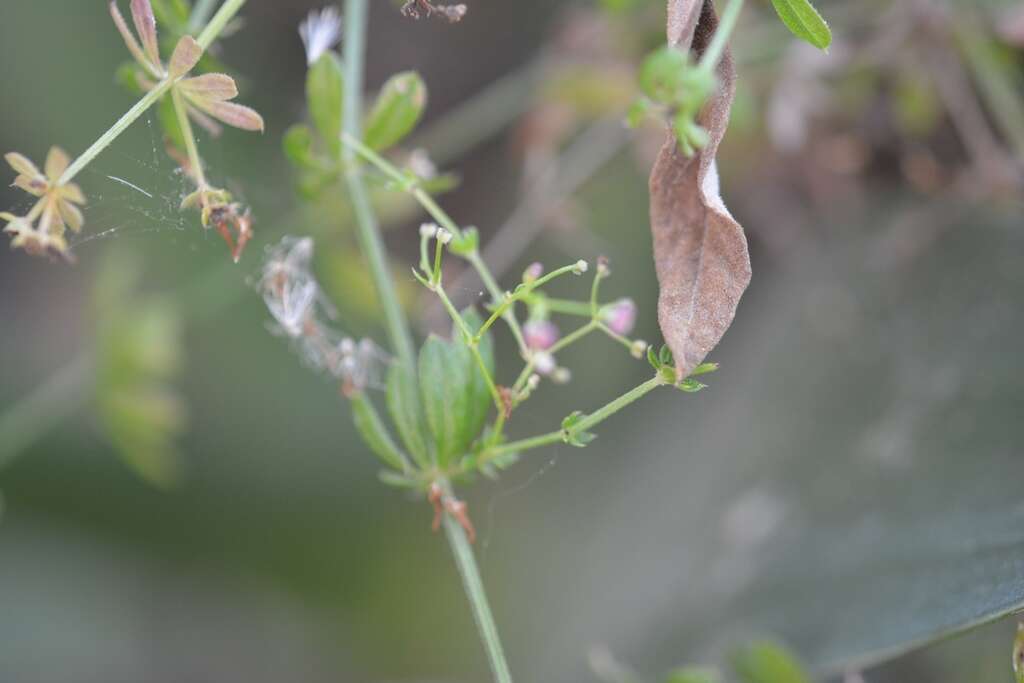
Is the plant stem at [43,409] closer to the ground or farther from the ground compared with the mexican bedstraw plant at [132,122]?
farther from the ground

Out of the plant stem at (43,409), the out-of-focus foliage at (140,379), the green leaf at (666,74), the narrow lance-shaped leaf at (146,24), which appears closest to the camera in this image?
the green leaf at (666,74)

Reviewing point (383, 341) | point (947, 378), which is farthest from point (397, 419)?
point (383, 341)

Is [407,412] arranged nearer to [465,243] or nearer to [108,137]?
[465,243]

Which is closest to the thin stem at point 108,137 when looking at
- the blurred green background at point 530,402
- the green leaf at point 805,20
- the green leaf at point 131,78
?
the green leaf at point 131,78

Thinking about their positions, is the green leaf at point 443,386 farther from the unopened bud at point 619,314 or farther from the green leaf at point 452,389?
the unopened bud at point 619,314

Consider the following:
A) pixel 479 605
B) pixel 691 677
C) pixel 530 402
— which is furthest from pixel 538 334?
pixel 530 402

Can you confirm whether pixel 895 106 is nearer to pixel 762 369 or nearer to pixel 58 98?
pixel 762 369
